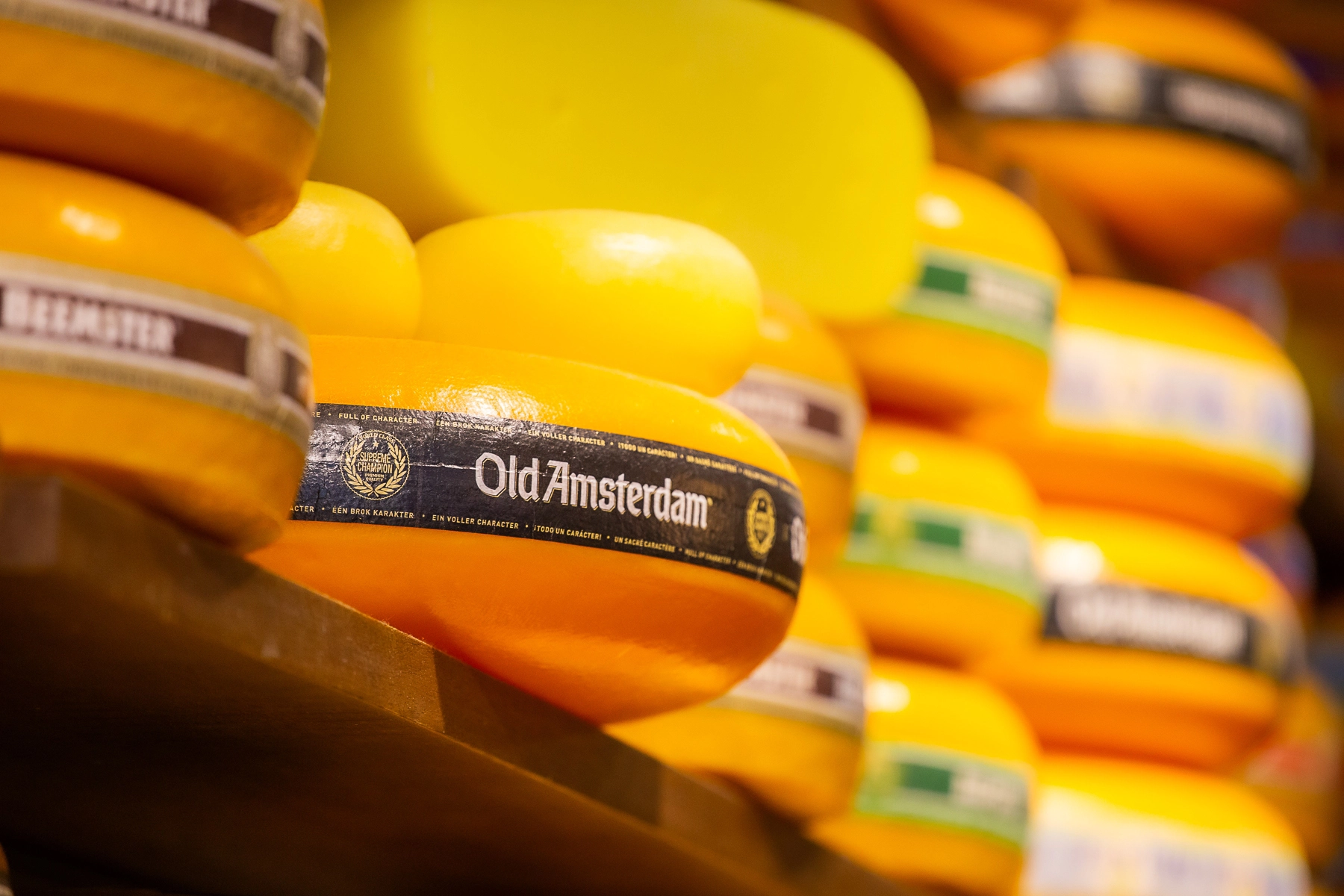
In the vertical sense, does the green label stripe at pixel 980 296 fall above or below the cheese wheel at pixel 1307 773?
above

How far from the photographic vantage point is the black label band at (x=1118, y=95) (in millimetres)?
1442

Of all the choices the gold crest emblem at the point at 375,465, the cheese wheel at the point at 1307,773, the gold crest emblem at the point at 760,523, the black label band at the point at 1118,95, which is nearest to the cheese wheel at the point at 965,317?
the black label band at the point at 1118,95

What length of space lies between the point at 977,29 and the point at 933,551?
1.14 feet

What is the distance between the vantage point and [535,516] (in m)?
0.60

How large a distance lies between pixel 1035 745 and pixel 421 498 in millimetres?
881

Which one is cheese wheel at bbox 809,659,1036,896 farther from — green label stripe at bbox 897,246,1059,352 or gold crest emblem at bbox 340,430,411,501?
gold crest emblem at bbox 340,430,411,501

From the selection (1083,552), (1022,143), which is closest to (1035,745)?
(1083,552)

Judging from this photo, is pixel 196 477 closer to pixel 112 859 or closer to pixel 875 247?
pixel 112 859

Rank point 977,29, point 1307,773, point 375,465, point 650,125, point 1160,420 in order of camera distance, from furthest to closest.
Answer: point 1307,773 → point 1160,420 → point 977,29 → point 650,125 → point 375,465

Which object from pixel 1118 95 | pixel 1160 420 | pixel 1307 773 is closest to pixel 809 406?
pixel 1160 420

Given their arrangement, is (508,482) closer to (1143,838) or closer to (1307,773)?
(1143,838)

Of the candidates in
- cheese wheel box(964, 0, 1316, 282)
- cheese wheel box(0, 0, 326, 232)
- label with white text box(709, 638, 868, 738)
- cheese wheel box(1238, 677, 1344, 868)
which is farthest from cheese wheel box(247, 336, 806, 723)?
cheese wheel box(1238, 677, 1344, 868)

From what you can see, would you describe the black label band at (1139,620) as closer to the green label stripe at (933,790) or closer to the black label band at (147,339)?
the green label stripe at (933,790)

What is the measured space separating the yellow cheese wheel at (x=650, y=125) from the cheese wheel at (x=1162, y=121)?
15.9 inches
